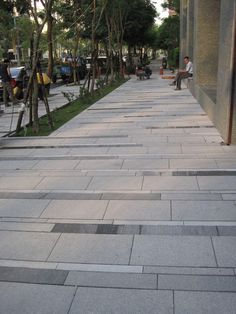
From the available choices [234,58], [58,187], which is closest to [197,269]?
[58,187]

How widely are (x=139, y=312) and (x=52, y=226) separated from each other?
1839 mm

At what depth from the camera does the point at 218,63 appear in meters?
9.55

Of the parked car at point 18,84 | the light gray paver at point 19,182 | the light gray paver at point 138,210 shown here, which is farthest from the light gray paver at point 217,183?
the parked car at point 18,84

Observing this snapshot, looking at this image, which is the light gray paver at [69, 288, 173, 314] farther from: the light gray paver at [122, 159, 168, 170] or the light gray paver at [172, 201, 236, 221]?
the light gray paver at [122, 159, 168, 170]

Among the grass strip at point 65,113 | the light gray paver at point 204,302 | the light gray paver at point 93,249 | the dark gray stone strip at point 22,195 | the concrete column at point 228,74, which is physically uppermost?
the concrete column at point 228,74

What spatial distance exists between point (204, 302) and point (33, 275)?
148cm

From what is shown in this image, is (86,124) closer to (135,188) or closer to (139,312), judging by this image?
(135,188)

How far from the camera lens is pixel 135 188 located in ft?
18.8

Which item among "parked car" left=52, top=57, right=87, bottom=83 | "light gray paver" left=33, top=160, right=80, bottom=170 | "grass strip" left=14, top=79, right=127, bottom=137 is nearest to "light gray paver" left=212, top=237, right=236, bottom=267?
"light gray paver" left=33, top=160, right=80, bottom=170

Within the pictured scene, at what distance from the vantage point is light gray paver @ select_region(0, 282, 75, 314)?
3145mm

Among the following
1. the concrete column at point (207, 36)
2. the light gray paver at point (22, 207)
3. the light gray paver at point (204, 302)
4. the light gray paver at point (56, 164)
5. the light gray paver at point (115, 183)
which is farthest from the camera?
the concrete column at point (207, 36)

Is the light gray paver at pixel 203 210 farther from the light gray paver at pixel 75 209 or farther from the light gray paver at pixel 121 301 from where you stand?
the light gray paver at pixel 121 301

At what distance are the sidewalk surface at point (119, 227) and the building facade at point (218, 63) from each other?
0.61 metres

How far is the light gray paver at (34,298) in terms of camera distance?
3.14 meters
